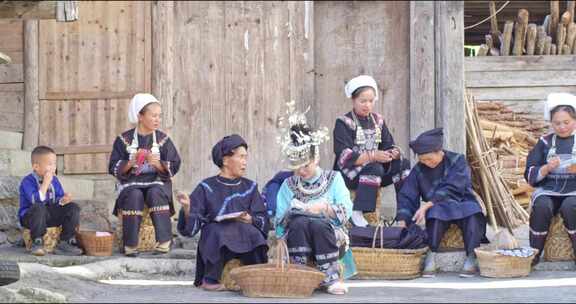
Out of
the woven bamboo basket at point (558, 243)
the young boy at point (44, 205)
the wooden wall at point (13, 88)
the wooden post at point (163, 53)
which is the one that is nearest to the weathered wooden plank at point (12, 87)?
the wooden wall at point (13, 88)

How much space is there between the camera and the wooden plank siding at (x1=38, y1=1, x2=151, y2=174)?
37.8 feet

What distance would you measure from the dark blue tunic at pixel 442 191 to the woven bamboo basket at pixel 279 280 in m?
1.84

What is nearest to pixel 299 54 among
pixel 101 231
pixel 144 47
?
pixel 144 47

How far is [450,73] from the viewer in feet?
36.8

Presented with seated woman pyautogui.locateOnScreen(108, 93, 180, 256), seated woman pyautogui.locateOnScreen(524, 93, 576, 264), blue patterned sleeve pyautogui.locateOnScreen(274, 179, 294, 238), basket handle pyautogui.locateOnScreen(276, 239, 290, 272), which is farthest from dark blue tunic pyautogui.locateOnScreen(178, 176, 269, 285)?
seated woman pyautogui.locateOnScreen(524, 93, 576, 264)

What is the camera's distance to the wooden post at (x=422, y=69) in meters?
11.3

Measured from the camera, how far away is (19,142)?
37.4ft

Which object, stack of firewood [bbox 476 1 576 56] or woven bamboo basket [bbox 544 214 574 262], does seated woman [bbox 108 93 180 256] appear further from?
stack of firewood [bbox 476 1 576 56]

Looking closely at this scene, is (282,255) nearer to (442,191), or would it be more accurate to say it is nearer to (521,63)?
(442,191)

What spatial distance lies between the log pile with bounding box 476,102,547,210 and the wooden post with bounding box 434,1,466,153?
0.95 meters

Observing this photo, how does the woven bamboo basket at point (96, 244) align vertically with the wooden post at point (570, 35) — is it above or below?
below

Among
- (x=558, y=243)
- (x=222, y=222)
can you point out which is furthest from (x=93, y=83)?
(x=558, y=243)

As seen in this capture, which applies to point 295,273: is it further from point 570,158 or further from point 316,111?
point 316,111

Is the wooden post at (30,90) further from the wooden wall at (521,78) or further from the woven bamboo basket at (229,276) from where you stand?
the wooden wall at (521,78)
